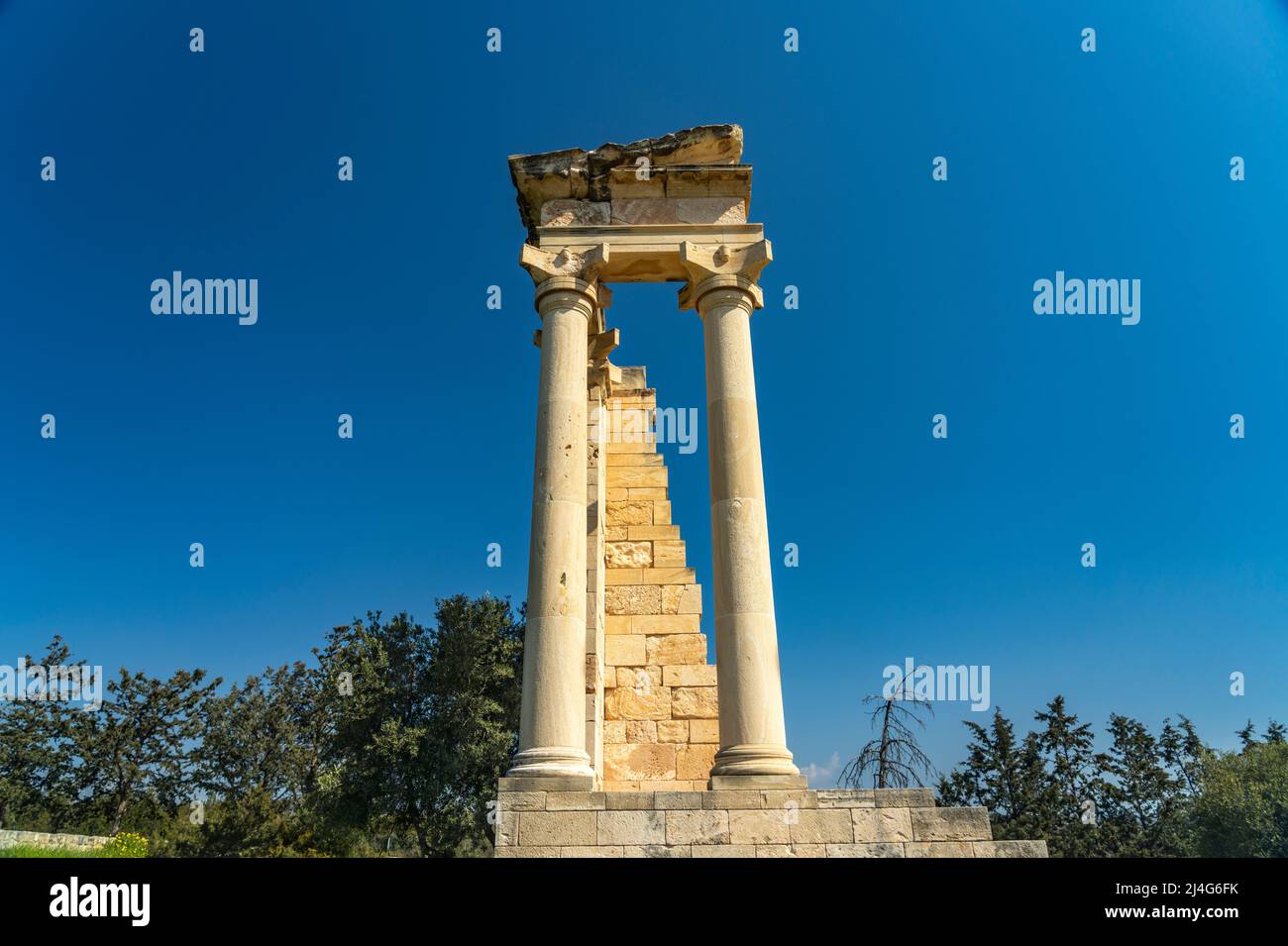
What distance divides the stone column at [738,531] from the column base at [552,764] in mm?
2820

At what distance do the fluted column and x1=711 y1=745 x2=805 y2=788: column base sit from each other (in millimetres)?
2837

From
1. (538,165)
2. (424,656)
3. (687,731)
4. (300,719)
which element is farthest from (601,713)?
(300,719)

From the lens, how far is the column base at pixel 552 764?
16.3 meters

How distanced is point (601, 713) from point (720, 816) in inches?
262

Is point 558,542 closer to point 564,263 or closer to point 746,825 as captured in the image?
point 746,825

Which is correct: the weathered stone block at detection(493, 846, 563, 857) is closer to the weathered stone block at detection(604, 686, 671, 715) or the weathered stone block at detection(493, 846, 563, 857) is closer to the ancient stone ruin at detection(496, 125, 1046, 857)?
the ancient stone ruin at detection(496, 125, 1046, 857)

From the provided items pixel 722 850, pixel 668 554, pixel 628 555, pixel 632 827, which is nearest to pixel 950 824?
pixel 722 850

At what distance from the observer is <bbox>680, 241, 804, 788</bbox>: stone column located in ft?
55.7

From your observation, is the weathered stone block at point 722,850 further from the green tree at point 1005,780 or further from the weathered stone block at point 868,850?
the green tree at point 1005,780

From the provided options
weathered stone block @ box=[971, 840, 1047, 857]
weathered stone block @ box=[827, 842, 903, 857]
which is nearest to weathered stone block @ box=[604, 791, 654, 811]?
weathered stone block @ box=[827, 842, 903, 857]

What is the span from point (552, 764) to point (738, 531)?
6648 mm

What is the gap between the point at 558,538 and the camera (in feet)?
61.5

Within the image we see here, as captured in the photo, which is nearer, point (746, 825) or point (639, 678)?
point (746, 825)

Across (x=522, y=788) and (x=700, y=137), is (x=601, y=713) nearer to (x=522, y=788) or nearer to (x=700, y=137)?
(x=522, y=788)
